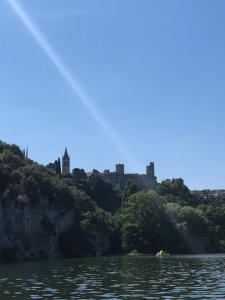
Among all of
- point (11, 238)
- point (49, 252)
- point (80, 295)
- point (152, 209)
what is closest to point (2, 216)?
point (11, 238)

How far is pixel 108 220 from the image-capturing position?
466 ft

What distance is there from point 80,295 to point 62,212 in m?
95.8

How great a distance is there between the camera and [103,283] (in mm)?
42281

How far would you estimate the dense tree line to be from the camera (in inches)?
4692

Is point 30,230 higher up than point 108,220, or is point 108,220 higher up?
point 108,220

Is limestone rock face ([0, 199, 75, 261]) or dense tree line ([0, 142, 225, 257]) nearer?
limestone rock face ([0, 199, 75, 261])

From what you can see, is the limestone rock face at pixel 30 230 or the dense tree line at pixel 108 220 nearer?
the limestone rock face at pixel 30 230

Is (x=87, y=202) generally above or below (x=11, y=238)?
above

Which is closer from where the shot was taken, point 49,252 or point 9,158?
point 49,252

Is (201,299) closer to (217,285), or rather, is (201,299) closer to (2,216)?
(217,285)

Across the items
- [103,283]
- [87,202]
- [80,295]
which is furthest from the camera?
[87,202]

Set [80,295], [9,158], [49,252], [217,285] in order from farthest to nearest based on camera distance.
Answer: [9,158] → [49,252] → [217,285] → [80,295]

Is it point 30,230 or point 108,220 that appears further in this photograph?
point 108,220

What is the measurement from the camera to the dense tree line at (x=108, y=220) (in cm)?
11919
